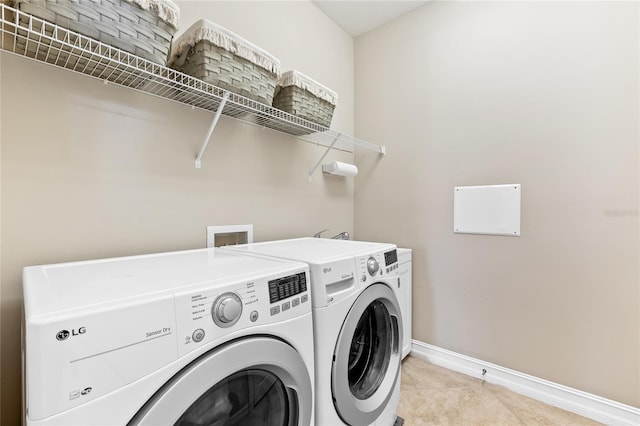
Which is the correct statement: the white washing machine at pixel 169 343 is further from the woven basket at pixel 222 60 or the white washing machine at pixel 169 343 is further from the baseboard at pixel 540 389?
the baseboard at pixel 540 389

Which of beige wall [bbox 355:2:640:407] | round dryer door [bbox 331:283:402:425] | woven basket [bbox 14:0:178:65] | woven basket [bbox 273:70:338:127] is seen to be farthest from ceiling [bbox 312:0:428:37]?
round dryer door [bbox 331:283:402:425]

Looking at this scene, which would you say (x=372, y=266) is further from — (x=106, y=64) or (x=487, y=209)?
(x=106, y=64)

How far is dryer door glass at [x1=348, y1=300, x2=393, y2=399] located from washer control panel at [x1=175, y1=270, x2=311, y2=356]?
0.53 m

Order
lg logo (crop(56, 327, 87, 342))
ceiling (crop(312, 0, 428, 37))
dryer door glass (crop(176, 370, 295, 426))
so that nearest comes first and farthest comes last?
lg logo (crop(56, 327, 87, 342)) < dryer door glass (crop(176, 370, 295, 426)) < ceiling (crop(312, 0, 428, 37))

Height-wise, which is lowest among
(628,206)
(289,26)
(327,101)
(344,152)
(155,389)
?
(155,389)

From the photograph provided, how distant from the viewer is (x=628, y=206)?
148cm

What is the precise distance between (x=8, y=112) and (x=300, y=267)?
3.65ft

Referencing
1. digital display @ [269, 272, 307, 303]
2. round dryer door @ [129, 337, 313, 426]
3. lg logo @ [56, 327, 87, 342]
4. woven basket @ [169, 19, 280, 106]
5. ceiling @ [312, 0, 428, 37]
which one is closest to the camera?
lg logo @ [56, 327, 87, 342]

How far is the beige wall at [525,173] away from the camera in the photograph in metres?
1.51

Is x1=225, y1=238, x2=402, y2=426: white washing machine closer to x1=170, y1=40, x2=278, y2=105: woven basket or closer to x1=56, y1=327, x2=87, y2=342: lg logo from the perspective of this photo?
x1=56, y1=327, x2=87, y2=342: lg logo

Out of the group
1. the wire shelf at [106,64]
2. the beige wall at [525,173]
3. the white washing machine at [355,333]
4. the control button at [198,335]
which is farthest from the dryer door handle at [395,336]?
the wire shelf at [106,64]

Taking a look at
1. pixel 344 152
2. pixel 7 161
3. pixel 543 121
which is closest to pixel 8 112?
pixel 7 161

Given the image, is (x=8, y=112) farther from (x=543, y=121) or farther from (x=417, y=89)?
(x=543, y=121)

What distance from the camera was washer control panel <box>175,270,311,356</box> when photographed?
0.63m
